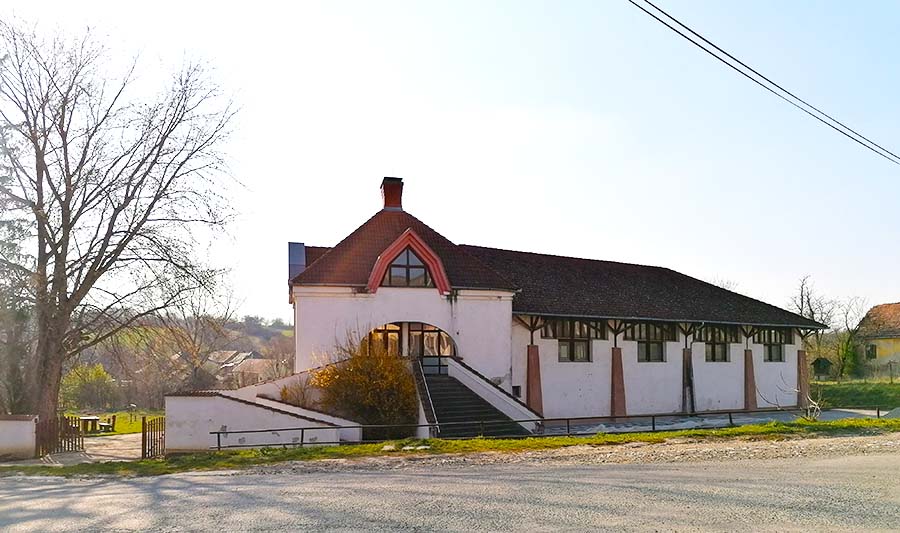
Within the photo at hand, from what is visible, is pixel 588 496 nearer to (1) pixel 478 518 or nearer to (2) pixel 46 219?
(1) pixel 478 518

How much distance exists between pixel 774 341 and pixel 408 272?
64.0 feet

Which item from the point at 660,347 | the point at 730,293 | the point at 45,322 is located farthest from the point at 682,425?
the point at 45,322

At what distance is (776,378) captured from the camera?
117 feet

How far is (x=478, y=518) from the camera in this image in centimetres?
820

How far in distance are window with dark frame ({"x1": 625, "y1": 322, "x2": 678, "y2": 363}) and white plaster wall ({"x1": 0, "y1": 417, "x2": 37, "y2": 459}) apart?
21.3 m

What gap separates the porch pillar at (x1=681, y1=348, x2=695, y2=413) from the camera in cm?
3191

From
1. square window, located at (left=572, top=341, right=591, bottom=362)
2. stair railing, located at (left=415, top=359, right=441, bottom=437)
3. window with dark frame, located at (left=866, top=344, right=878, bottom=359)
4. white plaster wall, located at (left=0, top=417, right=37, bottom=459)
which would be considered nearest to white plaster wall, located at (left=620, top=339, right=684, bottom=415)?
square window, located at (left=572, top=341, right=591, bottom=362)

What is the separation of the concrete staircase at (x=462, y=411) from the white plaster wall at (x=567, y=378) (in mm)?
3949

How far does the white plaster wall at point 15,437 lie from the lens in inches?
794

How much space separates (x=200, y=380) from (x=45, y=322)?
2596 cm

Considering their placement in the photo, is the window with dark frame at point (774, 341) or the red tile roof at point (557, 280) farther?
the window with dark frame at point (774, 341)

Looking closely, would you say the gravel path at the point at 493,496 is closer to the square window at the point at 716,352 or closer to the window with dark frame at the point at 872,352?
the square window at the point at 716,352

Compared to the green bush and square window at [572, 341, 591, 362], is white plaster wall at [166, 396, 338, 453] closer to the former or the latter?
square window at [572, 341, 591, 362]

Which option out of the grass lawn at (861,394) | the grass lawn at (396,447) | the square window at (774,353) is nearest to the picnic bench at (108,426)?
the grass lawn at (396,447)
